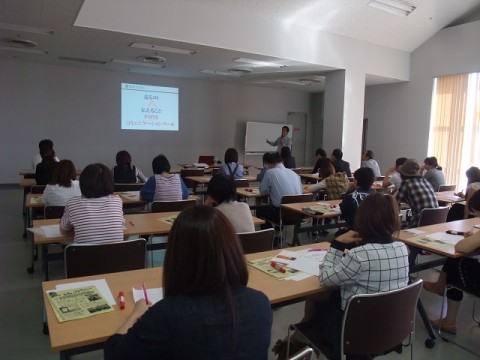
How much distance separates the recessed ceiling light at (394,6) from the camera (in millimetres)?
7349

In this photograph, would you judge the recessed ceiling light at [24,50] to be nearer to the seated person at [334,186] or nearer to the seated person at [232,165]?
the seated person at [232,165]

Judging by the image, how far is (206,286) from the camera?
1069 millimetres

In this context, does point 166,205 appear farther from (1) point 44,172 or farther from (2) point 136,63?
(2) point 136,63

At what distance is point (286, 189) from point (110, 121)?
6.89 metres

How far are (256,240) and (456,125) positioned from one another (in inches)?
322

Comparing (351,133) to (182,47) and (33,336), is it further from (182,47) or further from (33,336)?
(33,336)

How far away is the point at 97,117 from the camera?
394 inches

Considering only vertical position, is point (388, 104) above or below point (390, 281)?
above

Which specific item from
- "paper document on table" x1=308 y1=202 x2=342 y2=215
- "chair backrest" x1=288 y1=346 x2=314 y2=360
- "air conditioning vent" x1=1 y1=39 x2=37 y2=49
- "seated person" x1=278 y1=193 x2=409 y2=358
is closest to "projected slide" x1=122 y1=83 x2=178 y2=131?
"air conditioning vent" x1=1 y1=39 x2=37 y2=49

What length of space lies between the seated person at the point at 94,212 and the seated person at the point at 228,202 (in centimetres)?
72

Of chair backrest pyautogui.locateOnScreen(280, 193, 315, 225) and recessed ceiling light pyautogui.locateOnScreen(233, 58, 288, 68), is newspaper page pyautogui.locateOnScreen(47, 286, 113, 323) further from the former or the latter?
recessed ceiling light pyautogui.locateOnScreen(233, 58, 288, 68)

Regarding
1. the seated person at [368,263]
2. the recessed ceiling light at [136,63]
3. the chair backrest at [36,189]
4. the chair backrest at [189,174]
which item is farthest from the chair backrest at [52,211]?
the recessed ceiling light at [136,63]

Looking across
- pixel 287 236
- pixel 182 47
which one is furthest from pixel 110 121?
pixel 287 236

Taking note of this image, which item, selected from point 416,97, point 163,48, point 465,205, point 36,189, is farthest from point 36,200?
point 416,97
